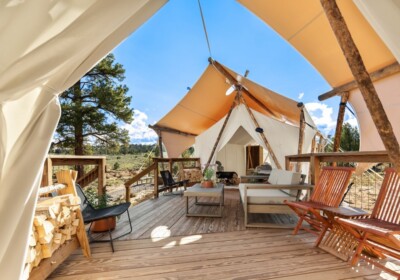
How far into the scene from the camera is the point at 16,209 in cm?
110

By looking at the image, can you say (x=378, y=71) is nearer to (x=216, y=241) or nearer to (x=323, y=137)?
(x=216, y=241)

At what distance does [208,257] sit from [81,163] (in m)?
2.33

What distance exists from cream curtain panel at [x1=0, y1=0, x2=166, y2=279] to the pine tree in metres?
8.45

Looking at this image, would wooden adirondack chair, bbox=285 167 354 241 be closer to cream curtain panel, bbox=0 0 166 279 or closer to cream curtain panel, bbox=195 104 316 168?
cream curtain panel, bbox=0 0 166 279

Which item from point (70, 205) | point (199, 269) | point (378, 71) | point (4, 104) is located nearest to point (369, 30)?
point (378, 71)

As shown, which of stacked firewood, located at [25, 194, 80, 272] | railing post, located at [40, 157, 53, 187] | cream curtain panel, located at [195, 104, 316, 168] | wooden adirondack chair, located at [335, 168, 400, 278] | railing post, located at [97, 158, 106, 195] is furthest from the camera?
cream curtain panel, located at [195, 104, 316, 168]

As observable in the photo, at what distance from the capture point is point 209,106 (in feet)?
25.3

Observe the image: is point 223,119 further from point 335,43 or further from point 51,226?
point 51,226

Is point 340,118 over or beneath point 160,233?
over

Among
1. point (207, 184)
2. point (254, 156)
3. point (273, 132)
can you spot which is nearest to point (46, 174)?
point (207, 184)

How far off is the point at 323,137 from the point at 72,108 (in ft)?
31.1

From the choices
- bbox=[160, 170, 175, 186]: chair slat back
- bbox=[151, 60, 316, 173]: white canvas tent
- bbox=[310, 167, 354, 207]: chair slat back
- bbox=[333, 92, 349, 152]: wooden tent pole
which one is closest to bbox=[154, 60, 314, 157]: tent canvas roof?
bbox=[151, 60, 316, 173]: white canvas tent

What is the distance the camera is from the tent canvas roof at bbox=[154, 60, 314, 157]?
236 inches

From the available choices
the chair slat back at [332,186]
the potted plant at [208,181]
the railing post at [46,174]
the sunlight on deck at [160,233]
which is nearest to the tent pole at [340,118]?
the chair slat back at [332,186]
